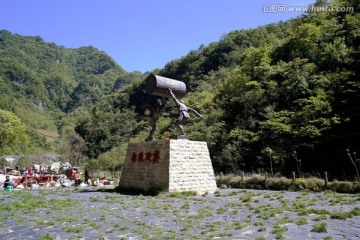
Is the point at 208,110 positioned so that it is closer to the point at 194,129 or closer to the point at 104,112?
the point at 194,129

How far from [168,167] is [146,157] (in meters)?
1.56

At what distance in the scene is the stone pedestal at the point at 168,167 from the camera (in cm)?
1240

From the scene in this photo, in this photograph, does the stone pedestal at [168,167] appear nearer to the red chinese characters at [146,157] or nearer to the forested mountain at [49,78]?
the red chinese characters at [146,157]

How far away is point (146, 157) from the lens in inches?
530

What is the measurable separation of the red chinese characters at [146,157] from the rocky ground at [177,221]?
3.15m

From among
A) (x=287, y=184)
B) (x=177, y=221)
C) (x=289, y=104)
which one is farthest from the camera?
(x=289, y=104)

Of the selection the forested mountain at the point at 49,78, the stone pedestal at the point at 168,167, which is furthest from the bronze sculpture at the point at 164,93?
the forested mountain at the point at 49,78

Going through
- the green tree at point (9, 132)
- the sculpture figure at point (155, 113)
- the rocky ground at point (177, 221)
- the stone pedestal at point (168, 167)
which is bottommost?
the rocky ground at point (177, 221)

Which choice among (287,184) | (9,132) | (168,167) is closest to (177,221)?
(168,167)

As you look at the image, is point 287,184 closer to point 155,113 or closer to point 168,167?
point 168,167

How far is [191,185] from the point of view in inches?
→ 507

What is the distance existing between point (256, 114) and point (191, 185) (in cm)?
1471

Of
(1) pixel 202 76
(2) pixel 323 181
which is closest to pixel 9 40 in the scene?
(1) pixel 202 76

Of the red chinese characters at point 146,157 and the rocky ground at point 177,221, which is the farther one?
the red chinese characters at point 146,157
